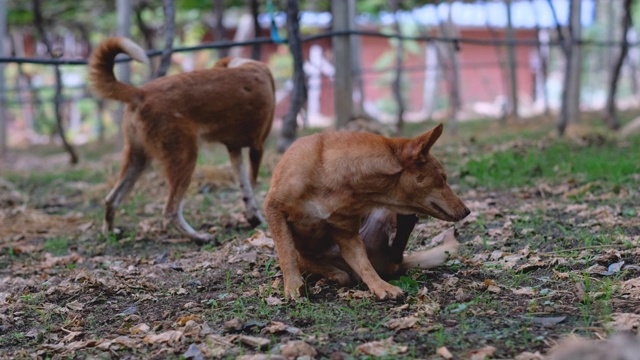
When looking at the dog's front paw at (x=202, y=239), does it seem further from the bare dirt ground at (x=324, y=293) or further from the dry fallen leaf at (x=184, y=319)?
the dry fallen leaf at (x=184, y=319)

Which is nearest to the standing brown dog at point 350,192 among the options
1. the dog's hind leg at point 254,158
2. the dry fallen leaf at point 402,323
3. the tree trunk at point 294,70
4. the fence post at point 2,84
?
the dry fallen leaf at point 402,323

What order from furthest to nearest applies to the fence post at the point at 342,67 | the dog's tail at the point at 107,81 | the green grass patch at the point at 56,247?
the fence post at the point at 342,67
the green grass patch at the point at 56,247
the dog's tail at the point at 107,81

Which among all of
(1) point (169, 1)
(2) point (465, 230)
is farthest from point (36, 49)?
(2) point (465, 230)

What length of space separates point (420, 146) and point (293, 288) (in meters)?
1.02

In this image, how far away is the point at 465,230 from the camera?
224 inches

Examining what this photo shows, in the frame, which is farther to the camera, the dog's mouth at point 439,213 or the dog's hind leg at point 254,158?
the dog's hind leg at point 254,158

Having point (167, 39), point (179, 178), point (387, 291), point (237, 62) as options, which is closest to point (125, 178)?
point (179, 178)

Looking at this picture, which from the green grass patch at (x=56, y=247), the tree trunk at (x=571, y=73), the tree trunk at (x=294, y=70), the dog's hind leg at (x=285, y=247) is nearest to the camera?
the dog's hind leg at (x=285, y=247)

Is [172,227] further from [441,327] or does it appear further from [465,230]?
[441,327]

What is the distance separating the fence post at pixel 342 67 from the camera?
9.77 m

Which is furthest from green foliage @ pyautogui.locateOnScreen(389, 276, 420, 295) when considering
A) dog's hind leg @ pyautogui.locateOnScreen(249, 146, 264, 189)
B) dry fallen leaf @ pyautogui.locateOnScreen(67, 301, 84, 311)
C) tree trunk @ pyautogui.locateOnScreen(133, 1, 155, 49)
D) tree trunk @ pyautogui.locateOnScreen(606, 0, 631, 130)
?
tree trunk @ pyautogui.locateOnScreen(133, 1, 155, 49)

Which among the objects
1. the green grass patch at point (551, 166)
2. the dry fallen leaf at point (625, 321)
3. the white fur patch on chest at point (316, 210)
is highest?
the white fur patch on chest at point (316, 210)

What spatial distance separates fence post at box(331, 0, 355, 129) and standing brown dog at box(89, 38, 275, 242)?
121 inches

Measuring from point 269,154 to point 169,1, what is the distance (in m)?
2.44
